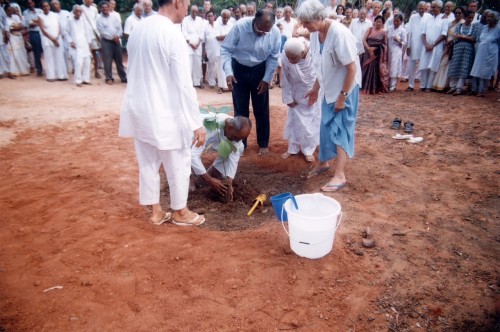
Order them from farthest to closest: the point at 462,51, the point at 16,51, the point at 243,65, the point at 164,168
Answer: the point at 16,51
the point at 462,51
the point at 243,65
the point at 164,168

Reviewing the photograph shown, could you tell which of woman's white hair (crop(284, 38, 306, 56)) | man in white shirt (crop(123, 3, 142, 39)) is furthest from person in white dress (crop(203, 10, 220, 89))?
woman's white hair (crop(284, 38, 306, 56))

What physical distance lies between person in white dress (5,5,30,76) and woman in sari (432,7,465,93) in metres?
10.5

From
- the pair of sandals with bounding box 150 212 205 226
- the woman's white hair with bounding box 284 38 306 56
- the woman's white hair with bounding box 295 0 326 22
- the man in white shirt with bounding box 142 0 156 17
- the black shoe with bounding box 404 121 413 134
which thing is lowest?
the pair of sandals with bounding box 150 212 205 226

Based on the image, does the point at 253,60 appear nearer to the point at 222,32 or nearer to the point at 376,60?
the point at 376,60

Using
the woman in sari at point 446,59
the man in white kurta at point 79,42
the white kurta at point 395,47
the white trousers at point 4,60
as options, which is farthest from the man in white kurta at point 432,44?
the white trousers at point 4,60

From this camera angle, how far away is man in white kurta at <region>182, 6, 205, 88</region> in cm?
871

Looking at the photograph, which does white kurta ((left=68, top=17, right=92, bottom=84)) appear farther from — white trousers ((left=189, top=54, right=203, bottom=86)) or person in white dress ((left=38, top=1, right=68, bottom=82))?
white trousers ((left=189, top=54, right=203, bottom=86))

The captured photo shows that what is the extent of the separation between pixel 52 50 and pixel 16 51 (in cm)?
108

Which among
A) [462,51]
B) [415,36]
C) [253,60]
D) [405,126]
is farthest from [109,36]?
[462,51]

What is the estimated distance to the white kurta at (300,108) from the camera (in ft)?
13.4

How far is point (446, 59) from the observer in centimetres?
777

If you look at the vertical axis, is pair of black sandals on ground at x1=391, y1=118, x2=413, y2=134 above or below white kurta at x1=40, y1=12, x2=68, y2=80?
below

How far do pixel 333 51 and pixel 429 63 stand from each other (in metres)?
6.24

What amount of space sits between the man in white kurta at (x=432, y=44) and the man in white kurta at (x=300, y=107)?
5251 millimetres
